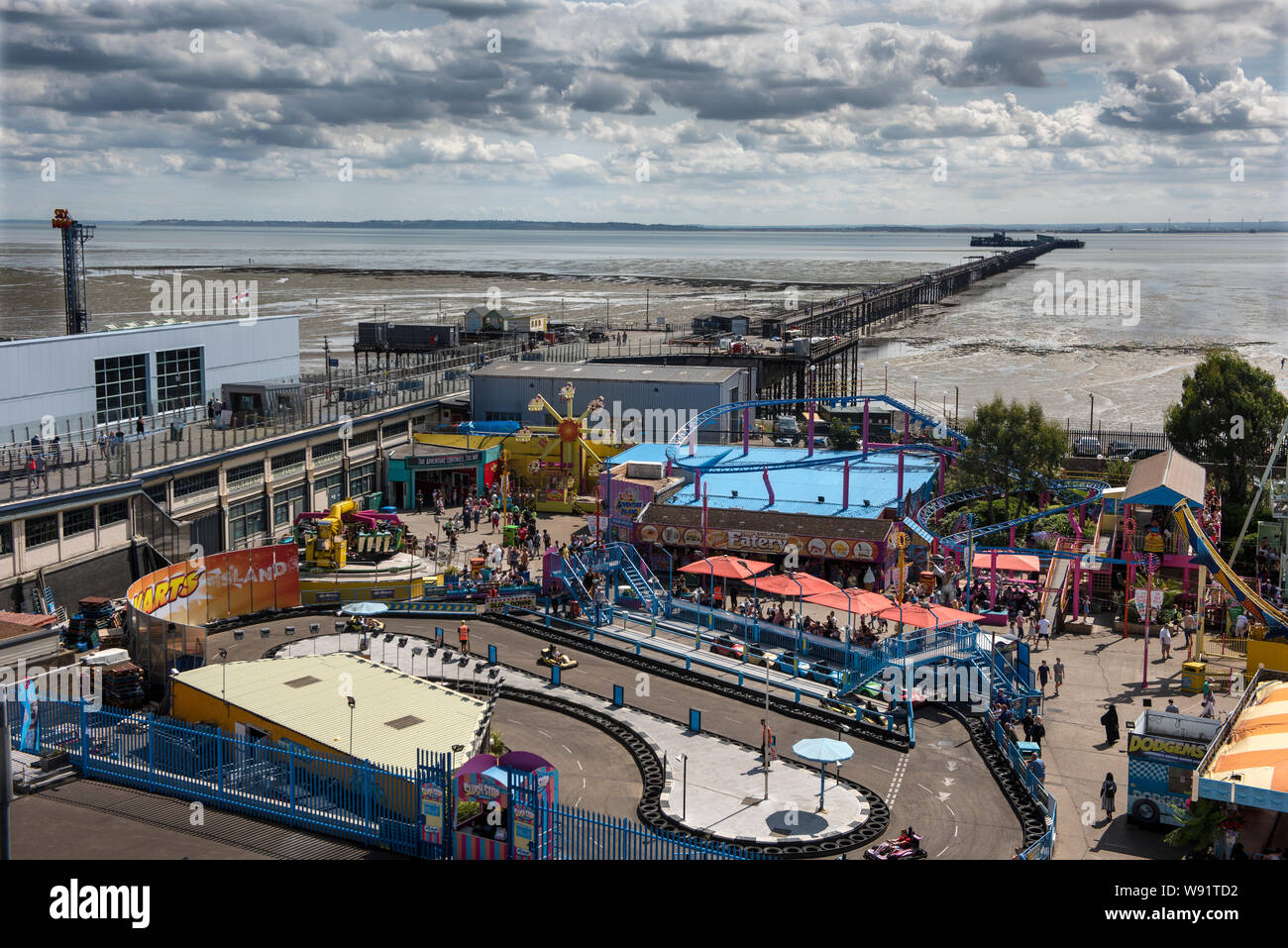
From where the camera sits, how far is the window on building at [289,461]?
48688mm

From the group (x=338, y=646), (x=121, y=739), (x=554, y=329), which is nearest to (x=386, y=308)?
(x=554, y=329)

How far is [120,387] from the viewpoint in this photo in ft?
163

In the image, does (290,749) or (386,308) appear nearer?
(290,749)

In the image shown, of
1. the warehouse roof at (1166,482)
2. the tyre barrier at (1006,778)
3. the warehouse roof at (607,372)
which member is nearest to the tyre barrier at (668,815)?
the tyre barrier at (1006,778)

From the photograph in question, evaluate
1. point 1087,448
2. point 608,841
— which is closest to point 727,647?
point 608,841

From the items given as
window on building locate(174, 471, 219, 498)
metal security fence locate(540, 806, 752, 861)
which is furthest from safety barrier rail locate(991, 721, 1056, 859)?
window on building locate(174, 471, 219, 498)

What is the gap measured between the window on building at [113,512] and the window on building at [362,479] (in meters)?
14.4

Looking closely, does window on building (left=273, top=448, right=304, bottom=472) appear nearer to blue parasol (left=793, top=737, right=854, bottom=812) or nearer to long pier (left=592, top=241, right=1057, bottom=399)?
long pier (left=592, top=241, right=1057, bottom=399)

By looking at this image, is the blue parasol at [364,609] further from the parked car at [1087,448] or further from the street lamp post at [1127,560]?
the parked car at [1087,448]

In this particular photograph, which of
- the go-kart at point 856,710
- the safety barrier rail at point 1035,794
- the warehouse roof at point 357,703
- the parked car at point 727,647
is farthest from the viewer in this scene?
the parked car at point 727,647

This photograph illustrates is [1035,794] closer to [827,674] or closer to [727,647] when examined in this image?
[827,674]

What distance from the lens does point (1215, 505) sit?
1977 inches
